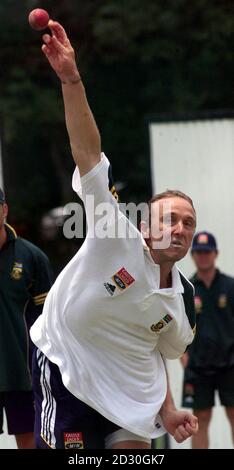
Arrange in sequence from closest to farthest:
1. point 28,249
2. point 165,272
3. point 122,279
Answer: point 122,279 < point 165,272 < point 28,249

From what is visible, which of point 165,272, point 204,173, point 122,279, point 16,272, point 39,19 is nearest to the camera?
point 39,19

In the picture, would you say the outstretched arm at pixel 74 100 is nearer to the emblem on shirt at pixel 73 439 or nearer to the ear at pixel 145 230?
the ear at pixel 145 230

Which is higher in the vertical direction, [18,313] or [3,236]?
[3,236]

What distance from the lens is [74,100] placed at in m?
4.23

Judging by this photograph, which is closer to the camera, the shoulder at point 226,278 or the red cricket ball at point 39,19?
the red cricket ball at point 39,19

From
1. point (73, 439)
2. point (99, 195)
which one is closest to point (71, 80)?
point (99, 195)

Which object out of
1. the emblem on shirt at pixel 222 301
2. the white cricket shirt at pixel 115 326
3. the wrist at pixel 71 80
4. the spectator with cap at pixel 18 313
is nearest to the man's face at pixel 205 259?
the emblem on shirt at pixel 222 301

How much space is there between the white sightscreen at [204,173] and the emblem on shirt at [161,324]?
12.0 feet

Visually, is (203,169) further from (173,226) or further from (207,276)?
(173,226)

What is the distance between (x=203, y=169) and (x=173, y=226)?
12.3 feet

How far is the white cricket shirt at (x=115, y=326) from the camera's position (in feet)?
15.2

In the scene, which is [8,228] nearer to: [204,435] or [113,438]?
[113,438]

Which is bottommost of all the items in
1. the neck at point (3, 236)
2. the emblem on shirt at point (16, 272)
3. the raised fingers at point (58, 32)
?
the emblem on shirt at point (16, 272)

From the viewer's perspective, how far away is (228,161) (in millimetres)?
8492
